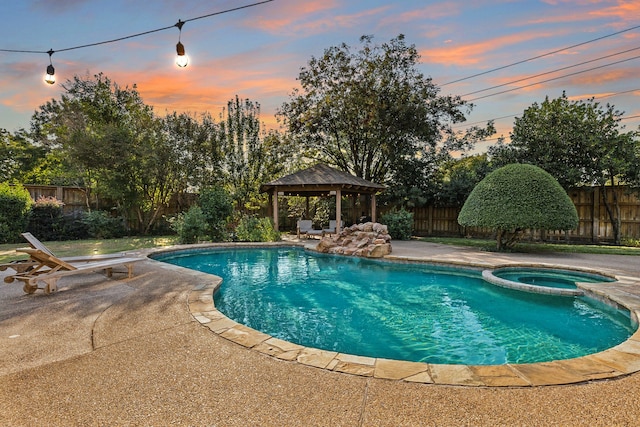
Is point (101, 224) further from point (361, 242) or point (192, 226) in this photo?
point (361, 242)

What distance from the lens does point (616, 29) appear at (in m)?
11.6

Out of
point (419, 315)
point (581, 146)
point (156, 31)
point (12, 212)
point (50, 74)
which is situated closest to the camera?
point (419, 315)

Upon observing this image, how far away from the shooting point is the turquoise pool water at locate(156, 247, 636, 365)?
157 inches

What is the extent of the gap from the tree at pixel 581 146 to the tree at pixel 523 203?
3574 millimetres

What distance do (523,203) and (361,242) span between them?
490 cm

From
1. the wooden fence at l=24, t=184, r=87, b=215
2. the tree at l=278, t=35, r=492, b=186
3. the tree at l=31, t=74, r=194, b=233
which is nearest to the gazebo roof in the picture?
the tree at l=278, t=35, r=492, b=186

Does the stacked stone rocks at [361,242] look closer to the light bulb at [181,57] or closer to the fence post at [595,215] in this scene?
the light bulb at [181,57]

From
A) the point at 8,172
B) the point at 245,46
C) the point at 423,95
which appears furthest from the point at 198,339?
the point at 8,172

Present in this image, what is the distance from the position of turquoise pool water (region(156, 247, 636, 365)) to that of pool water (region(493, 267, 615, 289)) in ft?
2.55

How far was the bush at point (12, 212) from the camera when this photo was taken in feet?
36.9

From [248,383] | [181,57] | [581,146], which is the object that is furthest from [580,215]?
[248,383]

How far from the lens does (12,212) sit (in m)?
11.5

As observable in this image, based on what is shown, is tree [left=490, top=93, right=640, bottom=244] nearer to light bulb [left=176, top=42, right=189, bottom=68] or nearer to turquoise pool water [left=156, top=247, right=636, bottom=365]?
turquoise pool water [left=156, top=247, right=636, bottom=365]

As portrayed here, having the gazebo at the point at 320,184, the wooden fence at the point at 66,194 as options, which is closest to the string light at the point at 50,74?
the gazebo at the point at 320,184
